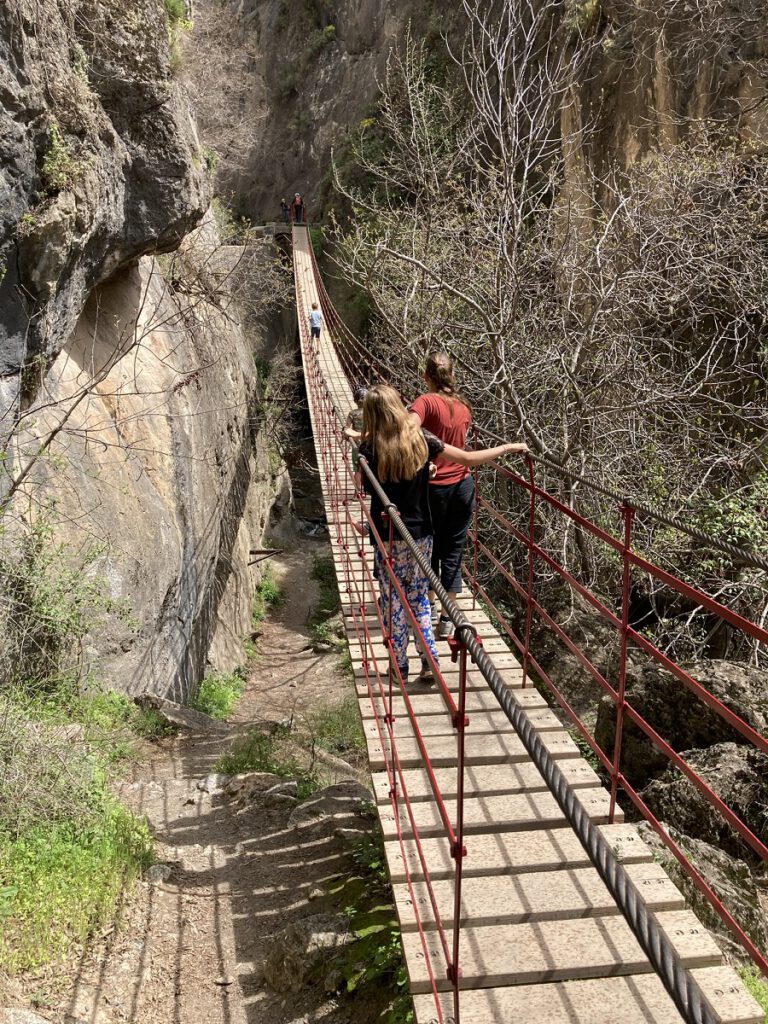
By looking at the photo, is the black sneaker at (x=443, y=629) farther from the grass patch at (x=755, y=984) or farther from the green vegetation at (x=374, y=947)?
the grass patch at (x=755, y=984)

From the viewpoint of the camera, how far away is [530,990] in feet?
6.93

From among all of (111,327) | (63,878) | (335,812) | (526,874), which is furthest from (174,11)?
(526,874)

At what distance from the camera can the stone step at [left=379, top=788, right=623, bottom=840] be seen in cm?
275

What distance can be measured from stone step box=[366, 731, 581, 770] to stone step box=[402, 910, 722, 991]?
0.84 metres

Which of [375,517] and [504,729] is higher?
[375,517]

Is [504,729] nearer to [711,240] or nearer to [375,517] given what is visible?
[375,517]

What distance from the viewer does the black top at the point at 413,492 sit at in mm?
3703

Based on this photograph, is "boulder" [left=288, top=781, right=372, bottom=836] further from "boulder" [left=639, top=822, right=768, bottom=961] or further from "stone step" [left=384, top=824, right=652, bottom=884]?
"stone step" [left=384, top=824, right=652, bottom=884]

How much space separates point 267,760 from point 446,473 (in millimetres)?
2838

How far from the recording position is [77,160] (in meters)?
5.85

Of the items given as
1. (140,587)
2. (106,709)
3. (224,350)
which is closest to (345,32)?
(224,350)

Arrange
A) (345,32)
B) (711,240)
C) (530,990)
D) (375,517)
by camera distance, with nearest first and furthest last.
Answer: (530,990), (375,517), (711,240), (345,32)

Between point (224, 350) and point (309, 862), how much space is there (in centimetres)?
968

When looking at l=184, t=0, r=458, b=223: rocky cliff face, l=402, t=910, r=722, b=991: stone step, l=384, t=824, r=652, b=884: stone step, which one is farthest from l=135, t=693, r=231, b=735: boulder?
l=184, t=0, r=458, b=223: rocky cliff face
